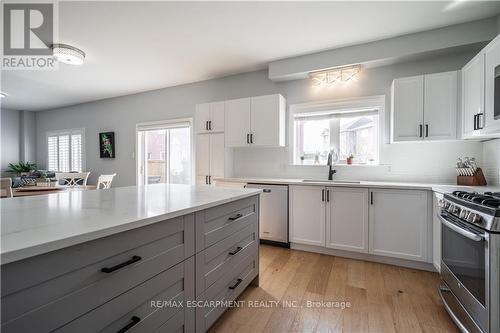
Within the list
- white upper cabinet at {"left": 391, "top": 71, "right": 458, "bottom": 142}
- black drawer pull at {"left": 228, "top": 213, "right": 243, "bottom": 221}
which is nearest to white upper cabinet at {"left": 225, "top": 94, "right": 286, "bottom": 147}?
white upper cabinet at {"left": 391, "top": 71, "right": 458, "bottom": 142}

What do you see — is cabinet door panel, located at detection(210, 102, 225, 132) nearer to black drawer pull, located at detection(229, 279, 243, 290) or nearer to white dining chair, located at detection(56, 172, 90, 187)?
black drawer pull, located at detection(229, 279, 243, 290)

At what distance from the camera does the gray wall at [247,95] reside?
9.32 feet

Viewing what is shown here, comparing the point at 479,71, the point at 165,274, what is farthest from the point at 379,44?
the point at 165,274

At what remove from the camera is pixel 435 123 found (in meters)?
2.58

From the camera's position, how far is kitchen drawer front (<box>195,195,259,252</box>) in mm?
1328

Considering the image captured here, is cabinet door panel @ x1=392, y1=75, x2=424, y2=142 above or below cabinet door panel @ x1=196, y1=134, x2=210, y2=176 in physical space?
above

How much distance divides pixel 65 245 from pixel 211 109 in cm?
335

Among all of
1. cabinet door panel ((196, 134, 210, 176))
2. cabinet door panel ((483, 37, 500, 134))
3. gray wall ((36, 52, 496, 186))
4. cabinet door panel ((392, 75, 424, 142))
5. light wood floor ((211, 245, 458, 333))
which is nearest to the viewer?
light wood floor ((211, 245, 458, 333))

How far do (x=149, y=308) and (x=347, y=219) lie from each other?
2.39 m

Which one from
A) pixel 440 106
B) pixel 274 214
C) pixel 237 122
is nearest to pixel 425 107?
pixel 440 106

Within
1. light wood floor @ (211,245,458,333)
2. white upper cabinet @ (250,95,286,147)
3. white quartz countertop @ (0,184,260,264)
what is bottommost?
light wood floor @ (211,245,458,333)

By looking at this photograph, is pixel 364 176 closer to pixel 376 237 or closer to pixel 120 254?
pixel 376 237

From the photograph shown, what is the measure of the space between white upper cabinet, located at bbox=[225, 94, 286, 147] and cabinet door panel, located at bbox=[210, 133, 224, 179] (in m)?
0.15

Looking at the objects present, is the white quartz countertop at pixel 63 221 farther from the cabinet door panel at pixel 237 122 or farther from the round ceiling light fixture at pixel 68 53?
the round ceiling light fixture at pixel 68 53
